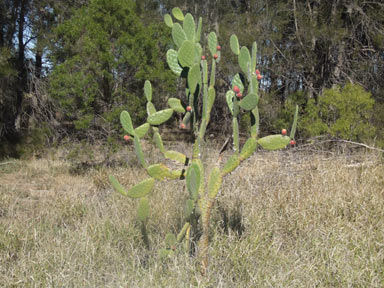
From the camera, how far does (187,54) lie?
8.68ft

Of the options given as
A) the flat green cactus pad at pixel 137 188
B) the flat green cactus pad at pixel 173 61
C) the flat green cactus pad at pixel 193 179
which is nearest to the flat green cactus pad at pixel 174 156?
the flat green cactus pad at pixel 137 188

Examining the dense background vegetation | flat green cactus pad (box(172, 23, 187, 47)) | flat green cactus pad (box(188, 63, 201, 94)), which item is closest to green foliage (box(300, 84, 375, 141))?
the dense background vegetation

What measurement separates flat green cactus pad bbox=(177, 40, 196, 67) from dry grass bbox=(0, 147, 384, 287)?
132cm

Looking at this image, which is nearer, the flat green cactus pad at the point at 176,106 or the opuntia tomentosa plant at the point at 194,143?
the opuntia tomentosa plant at the point at 194,143

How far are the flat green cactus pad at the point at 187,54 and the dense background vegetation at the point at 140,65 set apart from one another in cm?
510

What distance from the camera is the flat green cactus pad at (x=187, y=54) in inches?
103

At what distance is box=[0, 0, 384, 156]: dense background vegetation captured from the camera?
299 inches

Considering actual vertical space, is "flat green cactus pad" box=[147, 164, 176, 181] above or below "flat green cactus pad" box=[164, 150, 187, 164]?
below

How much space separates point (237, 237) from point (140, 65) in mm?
5562

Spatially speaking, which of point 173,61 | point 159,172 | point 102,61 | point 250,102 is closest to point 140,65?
point 102,61

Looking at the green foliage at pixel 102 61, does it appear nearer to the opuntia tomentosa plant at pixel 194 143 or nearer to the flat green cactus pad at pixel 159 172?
the opuntia tomentosa plant at pixel 194 143

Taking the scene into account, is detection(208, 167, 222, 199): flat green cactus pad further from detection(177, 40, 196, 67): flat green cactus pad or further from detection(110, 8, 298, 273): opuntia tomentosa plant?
detection(177, 40, 196, 67): flat green cactus pad

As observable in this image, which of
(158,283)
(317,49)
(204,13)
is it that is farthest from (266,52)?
(158,283)

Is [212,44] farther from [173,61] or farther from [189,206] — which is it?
[189,206]
